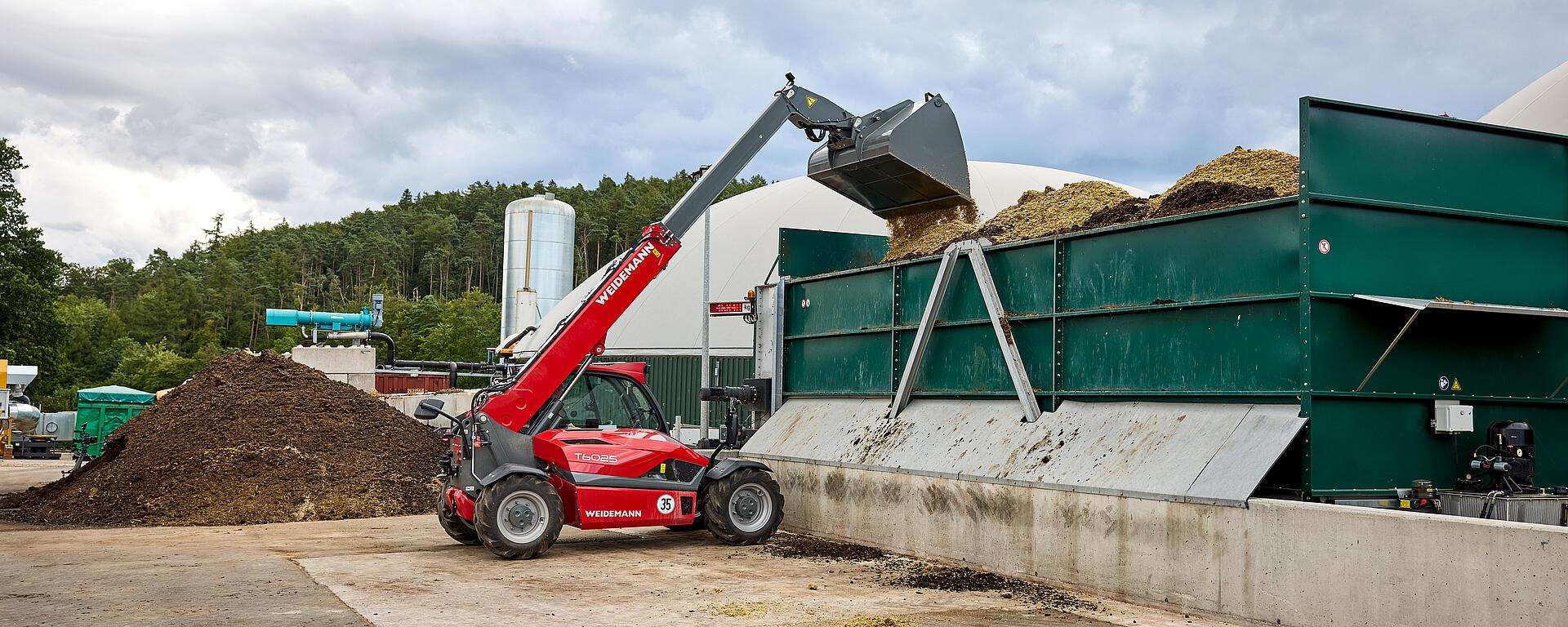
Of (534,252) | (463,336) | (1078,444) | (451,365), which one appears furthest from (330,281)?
(1078,444)

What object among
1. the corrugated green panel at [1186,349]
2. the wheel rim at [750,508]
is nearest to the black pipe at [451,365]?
the wheel rim at [750,508]

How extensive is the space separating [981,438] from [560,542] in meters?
4.87

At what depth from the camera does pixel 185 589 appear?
9.45 m

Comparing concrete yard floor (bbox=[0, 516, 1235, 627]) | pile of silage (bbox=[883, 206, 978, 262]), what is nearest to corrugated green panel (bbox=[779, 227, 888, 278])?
pile of silage (bbox=[883, 206, 978, 262])

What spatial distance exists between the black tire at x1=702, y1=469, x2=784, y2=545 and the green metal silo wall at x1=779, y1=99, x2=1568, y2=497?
393cm

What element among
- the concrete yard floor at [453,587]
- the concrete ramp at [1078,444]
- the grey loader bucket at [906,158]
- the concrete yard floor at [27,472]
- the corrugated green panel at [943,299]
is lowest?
the concrete yard floor at [27,472]

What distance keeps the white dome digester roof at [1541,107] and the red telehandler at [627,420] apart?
413 inches

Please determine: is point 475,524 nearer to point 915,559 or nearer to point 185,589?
point 185,589

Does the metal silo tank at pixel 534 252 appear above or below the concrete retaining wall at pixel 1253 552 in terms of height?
above

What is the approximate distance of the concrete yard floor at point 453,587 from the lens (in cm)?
815

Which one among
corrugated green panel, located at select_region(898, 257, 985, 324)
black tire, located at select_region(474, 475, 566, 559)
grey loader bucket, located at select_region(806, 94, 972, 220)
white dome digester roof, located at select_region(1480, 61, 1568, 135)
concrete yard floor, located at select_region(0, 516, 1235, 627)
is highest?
white dome digester roof, located at select_region(1480, 61, 1568, 135)

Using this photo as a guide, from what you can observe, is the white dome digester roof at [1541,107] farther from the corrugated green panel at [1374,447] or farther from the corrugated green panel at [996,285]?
the corrugated green panel at [1374,447]

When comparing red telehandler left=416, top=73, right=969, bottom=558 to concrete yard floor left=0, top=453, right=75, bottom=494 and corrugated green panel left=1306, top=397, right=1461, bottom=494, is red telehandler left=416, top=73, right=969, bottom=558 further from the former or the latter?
concrete yard floor left=0, top=453, right=75, bottom=494

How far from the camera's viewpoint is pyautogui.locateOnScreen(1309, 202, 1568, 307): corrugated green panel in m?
8.33
